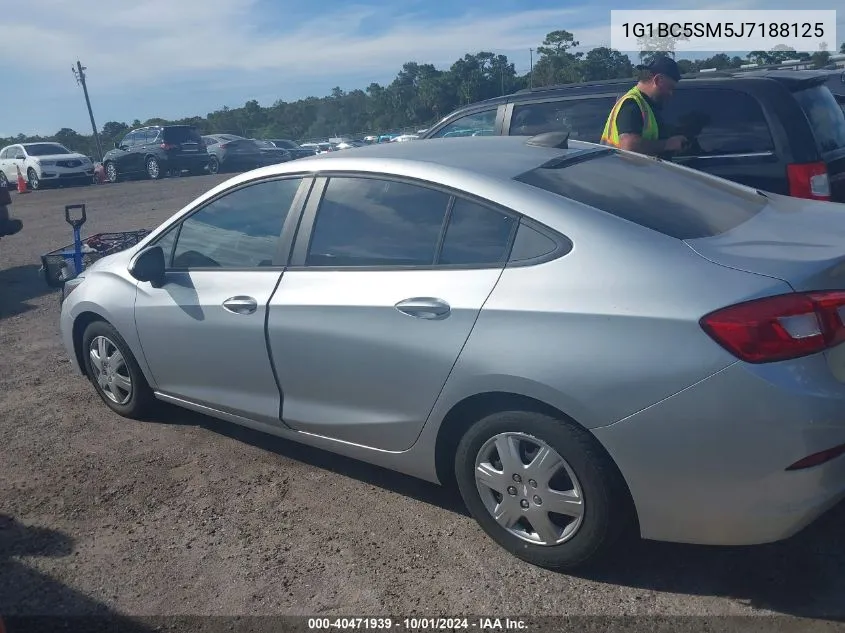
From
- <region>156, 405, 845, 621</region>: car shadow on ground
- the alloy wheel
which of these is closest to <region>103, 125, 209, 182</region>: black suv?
the alloy wheel

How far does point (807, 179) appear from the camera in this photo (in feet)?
16.9

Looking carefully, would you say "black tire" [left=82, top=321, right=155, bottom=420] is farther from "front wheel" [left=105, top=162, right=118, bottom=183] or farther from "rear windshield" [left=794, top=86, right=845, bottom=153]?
"front wheel" [left=105, top=162, right=118, bottom=183]

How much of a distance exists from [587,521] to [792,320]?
100 centimetres

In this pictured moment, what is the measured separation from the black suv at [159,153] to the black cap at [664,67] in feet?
78.6

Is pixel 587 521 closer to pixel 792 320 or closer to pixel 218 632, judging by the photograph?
pixel 792 320

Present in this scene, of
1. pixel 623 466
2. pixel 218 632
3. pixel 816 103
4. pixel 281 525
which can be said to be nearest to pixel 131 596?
pixel 218 632

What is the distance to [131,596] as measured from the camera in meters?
3.25

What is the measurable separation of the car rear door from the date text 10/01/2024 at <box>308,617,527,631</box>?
143 inches

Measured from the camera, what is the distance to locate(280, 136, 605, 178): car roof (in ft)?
11.5

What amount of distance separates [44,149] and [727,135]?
2744 centimetres

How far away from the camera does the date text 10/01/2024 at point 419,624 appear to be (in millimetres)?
2904

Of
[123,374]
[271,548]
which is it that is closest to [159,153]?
[123,374]

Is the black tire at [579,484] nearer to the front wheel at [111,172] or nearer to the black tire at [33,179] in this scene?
the black tire at [33,179]

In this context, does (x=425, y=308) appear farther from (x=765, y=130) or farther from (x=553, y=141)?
(x=765, y=130)
